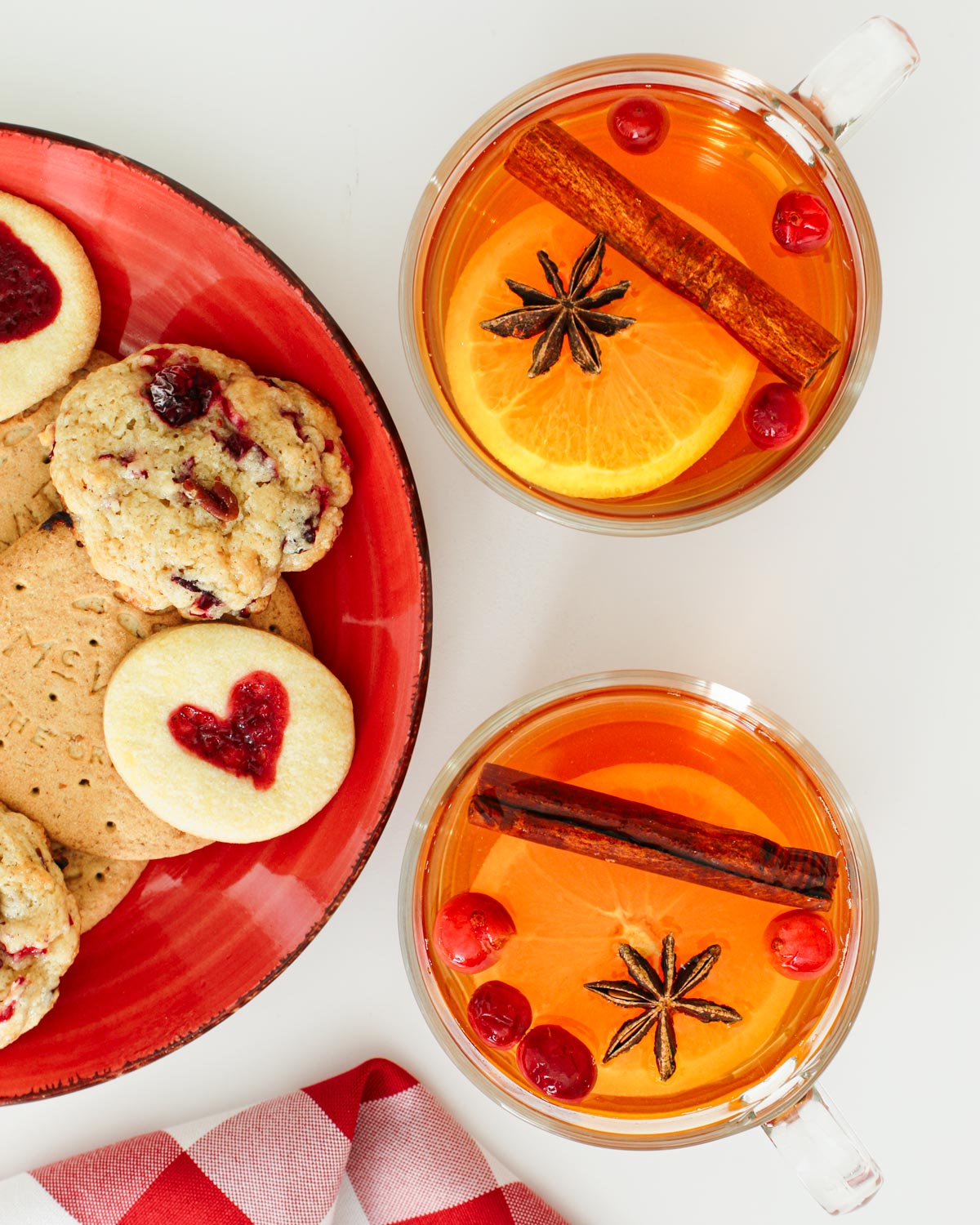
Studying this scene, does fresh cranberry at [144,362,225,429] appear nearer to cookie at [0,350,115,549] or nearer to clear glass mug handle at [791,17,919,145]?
cookie at [0,350,115,549]

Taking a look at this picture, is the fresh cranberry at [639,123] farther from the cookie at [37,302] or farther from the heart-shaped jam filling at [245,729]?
the heart-shaped jam filling at [245,729]

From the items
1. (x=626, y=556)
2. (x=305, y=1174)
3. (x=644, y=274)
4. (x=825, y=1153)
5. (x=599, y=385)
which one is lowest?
(x=305, y=1174)

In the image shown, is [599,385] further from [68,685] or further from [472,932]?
[68,685]

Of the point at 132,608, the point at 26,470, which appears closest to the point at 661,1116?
the point at 132,608

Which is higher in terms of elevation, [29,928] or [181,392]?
[181,392]

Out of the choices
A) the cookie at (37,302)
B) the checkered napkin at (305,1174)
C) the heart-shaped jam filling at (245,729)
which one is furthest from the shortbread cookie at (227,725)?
the checkered napkin at (305,1174)

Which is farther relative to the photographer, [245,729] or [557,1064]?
[245,729]

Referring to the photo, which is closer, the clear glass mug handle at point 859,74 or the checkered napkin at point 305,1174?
the clear glass mug handle at point 859,74
